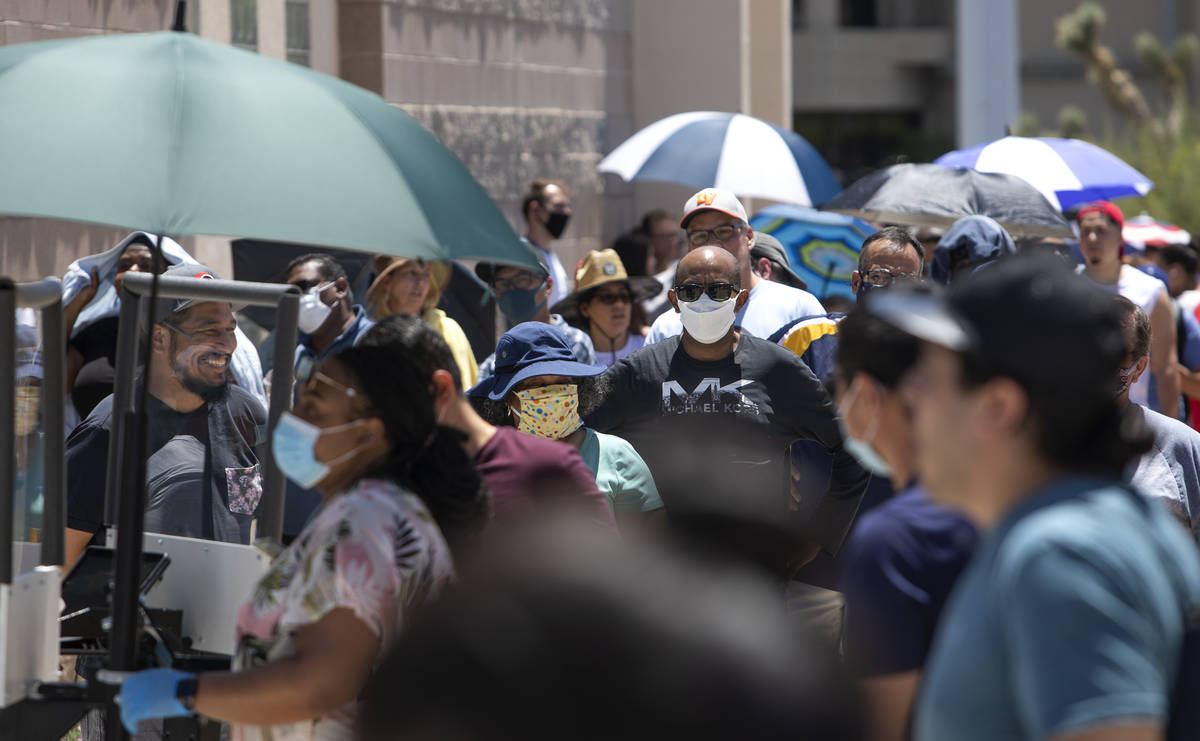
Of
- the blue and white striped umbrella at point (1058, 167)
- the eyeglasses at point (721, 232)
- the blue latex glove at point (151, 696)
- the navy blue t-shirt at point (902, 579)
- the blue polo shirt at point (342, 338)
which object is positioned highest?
the blue and white striped umbrella at point (1058, 167)

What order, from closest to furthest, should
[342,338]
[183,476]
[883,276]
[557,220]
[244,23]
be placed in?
[183,476] → [883,276] → [342,338] → [244,23] → [557,220]

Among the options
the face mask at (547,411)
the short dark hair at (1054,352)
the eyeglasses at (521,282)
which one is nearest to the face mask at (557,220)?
the eyeglasses at (521,282)

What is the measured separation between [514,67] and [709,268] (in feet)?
25.6

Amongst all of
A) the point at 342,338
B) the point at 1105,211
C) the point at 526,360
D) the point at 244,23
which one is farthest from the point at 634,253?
the point at 526,360

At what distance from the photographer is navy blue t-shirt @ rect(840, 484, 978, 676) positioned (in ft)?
7.80

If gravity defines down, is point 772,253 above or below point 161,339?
above

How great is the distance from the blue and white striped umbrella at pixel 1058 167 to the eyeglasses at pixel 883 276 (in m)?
2.96

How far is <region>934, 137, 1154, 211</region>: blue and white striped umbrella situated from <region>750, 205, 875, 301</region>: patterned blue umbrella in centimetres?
95

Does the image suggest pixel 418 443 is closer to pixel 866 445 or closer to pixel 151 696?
pixel 151 696

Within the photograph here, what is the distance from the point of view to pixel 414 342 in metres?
2.86

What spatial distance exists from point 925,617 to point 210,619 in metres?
1.75

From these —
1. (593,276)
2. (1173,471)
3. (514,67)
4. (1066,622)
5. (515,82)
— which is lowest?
(1173,471)

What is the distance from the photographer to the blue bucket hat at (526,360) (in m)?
4.56

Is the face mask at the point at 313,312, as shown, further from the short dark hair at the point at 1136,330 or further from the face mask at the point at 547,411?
the short dark hair at the point at 1136,330
